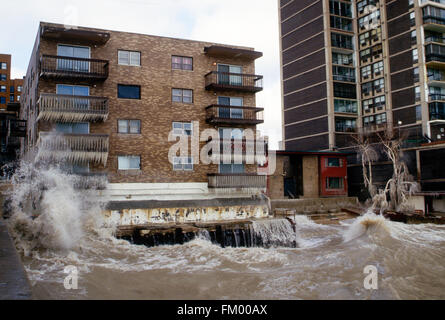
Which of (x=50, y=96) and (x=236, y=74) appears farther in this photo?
(x=236, y=74)

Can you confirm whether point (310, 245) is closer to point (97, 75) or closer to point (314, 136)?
point (97, 75)

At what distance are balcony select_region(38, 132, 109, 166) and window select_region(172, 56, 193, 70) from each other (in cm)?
689

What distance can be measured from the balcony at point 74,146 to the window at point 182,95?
5491 mm

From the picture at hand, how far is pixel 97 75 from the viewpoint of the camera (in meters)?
21.6

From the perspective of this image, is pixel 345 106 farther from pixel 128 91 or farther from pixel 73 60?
pixel 73 60

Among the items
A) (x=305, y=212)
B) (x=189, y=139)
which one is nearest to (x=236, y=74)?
(x=189, y=139)

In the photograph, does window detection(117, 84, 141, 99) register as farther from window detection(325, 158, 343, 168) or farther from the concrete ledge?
window detection(325, 158, 343, 168)

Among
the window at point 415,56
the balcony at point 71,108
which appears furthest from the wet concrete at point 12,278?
the window at point 415,56

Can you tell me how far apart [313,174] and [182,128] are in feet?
54.0

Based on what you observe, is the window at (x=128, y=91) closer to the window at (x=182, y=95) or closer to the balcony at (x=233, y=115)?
the window at (x=182, y=95)

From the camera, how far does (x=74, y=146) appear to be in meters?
20.6

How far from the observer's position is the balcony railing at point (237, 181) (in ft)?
78.7
